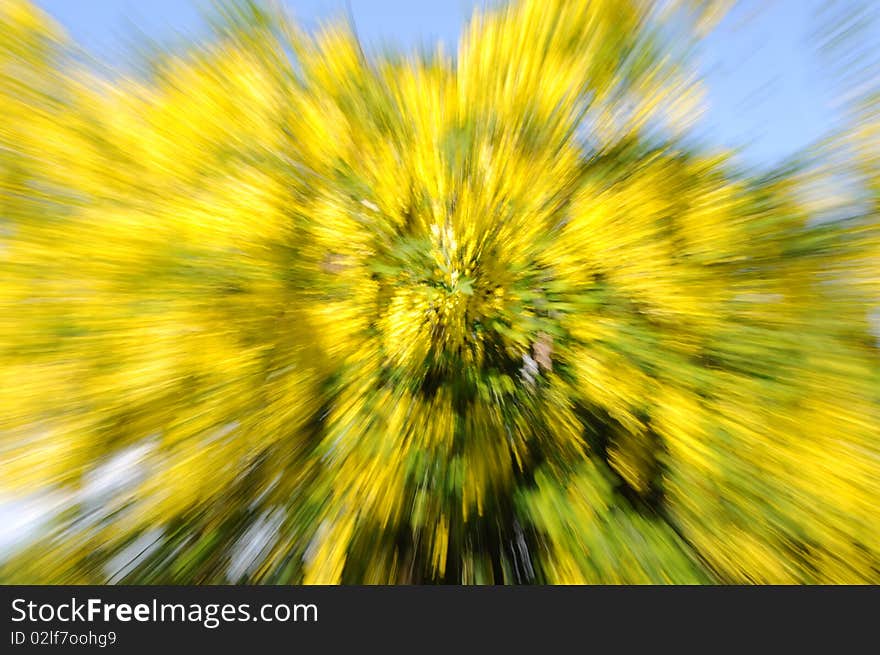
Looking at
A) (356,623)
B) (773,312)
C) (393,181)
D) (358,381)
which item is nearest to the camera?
(356,623)

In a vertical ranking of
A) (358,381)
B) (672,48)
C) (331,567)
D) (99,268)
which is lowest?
(331,567)

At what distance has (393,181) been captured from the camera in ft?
3.88

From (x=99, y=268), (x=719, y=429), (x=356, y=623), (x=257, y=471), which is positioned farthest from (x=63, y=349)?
(x=719, y=429)

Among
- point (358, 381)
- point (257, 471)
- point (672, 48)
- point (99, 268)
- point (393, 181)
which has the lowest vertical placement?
point (257, 471)

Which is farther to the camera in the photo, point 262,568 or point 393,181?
point 393,181

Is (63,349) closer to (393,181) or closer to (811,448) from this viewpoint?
(393,181)

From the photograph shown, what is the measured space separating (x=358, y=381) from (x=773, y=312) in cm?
81

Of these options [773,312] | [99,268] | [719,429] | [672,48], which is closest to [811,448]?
[719,429]

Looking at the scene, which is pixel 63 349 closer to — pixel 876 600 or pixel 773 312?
pixel 773 312

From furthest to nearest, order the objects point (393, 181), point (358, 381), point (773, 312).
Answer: point (393, 181) < point (358, 381) < point (773, 312)

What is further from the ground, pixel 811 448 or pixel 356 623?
pixel 811 448

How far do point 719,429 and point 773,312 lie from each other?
0.76 feet

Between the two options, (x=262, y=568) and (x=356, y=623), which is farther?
(x=262, y=568)

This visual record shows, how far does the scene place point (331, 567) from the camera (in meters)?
0.93
